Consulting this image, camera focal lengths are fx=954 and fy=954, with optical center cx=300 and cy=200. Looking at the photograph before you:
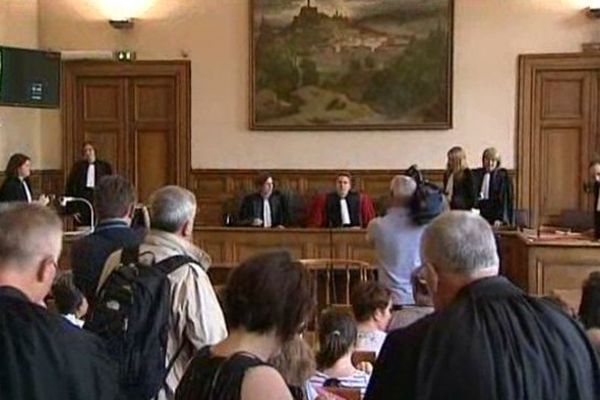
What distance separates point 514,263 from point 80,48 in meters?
6.29

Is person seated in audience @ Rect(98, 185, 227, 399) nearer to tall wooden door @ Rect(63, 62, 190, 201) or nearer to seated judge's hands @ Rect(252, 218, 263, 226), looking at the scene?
seated judge's hands @ Rect(252, 218, 263, 226)

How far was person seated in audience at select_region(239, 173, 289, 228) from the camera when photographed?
391 inches

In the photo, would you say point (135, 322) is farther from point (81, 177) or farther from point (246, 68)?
point (246, 68)

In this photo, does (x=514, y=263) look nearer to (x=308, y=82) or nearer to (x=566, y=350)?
(x=308, y=82)

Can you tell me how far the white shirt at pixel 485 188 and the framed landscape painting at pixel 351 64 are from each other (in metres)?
1.58

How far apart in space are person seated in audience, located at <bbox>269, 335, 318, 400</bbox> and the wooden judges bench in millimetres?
4990

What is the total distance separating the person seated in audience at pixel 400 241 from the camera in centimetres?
494

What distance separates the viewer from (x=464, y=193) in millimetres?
9484

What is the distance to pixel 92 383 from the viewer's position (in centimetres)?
205

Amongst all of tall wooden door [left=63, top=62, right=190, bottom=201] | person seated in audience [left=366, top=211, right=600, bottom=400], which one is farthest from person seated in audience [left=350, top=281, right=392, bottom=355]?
tall wooden door [left=63, top=62, right=190, bottom=201]

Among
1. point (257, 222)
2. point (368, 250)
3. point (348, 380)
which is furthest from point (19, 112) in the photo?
point (348, 380)

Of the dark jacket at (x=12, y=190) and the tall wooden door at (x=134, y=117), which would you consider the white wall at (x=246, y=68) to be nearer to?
the tall wooden door at (x=134, y=117)

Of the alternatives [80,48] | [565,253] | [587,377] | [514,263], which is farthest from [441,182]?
[587,377]

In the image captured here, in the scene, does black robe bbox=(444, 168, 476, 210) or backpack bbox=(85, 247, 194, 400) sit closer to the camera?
backpack bbox=(85, 247, 194, 400)
